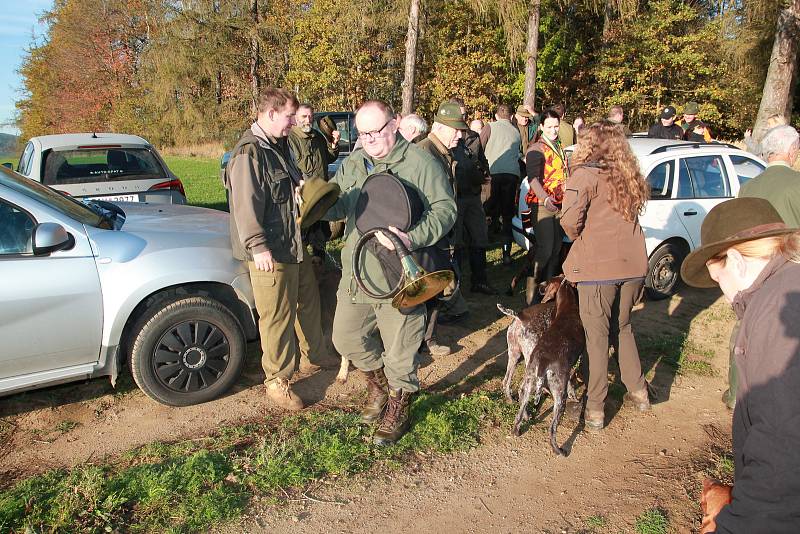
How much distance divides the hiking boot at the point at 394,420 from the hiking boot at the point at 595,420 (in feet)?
4.30

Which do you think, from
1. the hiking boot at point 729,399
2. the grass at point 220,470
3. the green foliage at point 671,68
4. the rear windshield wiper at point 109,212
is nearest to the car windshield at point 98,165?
the rear windshield wiper at point 109,212

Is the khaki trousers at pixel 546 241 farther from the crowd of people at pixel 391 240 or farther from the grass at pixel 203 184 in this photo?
the grass at pixel 203 184

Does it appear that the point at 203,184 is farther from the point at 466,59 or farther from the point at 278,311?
the point at 278,311

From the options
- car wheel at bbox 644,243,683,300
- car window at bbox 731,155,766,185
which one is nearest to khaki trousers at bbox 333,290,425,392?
car wheel at bbox 644,243,683,300

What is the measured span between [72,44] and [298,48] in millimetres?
21804

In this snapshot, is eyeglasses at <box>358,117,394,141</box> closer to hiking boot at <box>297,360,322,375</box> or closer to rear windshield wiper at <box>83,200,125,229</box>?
rear windshield wiper at <box>83,200,125,229</box>

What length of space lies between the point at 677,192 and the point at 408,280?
456 cm

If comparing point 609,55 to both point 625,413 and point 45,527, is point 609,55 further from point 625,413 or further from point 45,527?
point 45,527

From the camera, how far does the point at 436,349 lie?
17.1 feet

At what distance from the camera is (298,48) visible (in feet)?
88.6

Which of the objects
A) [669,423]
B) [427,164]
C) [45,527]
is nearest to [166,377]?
[45,527]

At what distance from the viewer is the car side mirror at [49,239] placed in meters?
3.46

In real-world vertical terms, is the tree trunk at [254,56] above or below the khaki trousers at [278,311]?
above

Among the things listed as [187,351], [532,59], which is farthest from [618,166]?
[532,59]
